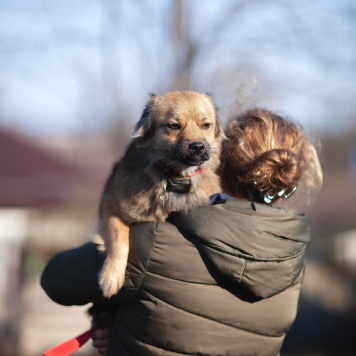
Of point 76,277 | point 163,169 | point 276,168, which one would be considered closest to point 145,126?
point 163,169

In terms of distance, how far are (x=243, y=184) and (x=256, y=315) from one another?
1.79 ft

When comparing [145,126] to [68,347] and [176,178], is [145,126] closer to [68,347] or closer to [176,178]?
[176,178]

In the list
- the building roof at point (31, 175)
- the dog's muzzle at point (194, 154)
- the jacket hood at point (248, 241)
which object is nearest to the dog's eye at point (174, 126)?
the dog's muzzle at point (194, 154)

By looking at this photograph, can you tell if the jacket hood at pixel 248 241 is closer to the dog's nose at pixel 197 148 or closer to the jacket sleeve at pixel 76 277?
the jacket sleeve at pixel 76 277

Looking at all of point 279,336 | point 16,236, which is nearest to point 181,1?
point 16,236

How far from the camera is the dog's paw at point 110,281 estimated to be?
231 centimetres

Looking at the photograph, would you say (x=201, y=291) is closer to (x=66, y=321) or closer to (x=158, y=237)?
(x=158, y=237)

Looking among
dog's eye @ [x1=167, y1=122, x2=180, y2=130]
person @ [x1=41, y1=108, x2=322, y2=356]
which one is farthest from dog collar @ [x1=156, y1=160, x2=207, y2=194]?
person @ [x1=41, y1=108, x2=322, y2=356]

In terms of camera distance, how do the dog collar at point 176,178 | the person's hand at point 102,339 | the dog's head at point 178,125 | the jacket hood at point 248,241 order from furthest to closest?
1. the dog's head at point 178,125
2. the dog collar at point 176,178
3. the person's hand at point 102,339
4. the jacket hood at point 248,241

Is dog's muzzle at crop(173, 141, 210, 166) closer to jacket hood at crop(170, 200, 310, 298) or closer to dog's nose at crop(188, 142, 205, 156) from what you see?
dog's nose at crop(188, 142, 205, 156)

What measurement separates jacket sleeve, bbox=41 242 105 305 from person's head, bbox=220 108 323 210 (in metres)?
0.68

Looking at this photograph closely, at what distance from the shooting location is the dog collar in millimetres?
2852

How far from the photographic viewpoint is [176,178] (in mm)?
2934

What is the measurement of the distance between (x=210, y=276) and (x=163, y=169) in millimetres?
791
